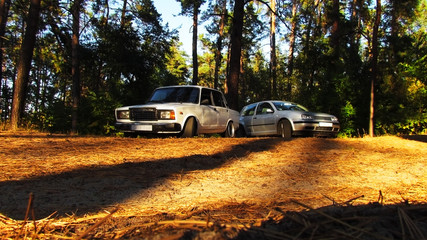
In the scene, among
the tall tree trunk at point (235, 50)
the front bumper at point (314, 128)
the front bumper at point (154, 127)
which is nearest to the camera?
the front bumper at point (154, 127)

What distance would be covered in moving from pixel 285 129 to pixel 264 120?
1.12 meters

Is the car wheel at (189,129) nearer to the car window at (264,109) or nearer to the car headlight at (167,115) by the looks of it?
the car headlight at (167,115)

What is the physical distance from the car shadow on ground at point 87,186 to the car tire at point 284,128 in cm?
713

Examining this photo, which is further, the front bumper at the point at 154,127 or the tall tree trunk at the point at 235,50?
the tall tree trunk at the point at 235,50

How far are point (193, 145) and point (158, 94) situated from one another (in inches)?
159

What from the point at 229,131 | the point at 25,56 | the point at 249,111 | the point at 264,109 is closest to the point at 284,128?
the point at 264,109

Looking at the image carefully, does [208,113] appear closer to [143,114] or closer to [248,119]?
[143,114]

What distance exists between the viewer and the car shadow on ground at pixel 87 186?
8.00 feet

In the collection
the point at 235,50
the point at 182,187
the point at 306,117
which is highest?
the point at 235,50

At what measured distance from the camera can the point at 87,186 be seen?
3.14 metres

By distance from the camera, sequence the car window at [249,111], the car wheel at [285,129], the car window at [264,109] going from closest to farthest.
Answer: the car wheel at [285,129] → the car window at [264,109] → the car window at [249,111]

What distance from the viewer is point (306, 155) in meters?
5.69

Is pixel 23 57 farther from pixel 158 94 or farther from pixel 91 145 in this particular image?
pixel 91 145

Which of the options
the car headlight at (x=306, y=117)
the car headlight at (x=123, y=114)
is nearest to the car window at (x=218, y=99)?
the car headlight at (x=306, y=117)
